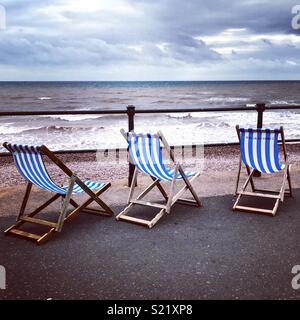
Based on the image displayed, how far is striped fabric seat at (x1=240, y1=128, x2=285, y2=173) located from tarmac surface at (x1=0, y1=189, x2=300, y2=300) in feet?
2.12

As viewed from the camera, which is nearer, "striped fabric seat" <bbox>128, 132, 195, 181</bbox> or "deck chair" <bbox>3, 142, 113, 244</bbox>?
"deck chair" <bbox>3, 142, 113, 244</bbox>

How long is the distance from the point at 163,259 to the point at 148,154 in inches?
56.7

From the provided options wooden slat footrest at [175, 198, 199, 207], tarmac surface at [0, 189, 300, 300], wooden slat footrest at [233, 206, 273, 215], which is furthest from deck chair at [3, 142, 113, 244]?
wooden slat footrest at [233, 206, 273, 215]

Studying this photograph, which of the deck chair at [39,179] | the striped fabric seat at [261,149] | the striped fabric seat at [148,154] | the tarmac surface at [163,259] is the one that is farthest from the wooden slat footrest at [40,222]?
the striped fabric seat at [261,149]

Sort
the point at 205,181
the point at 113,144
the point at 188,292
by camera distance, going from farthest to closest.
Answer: the point at 113,144 < the point at 205,181 < the point at 188,292

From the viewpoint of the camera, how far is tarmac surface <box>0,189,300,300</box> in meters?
3.01

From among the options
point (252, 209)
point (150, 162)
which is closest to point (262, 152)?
point (252, 209)

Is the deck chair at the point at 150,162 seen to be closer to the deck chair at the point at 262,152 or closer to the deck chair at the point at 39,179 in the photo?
the deck chair at the point at 39,179

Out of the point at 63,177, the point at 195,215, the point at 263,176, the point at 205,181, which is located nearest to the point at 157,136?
the point at 195,215

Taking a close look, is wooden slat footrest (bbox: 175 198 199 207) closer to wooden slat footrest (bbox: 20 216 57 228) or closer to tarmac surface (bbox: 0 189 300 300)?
tarmac surface (bbox: 0 189 300 300)

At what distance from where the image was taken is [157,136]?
14.4 feet

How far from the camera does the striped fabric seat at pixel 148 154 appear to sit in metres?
4.50

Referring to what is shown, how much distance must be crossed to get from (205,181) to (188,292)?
10.5 feet

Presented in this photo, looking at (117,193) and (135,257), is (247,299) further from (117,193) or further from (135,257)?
(117,193)
